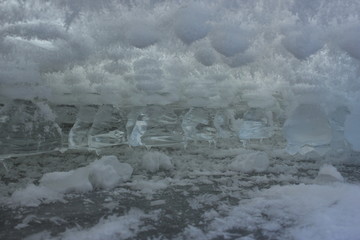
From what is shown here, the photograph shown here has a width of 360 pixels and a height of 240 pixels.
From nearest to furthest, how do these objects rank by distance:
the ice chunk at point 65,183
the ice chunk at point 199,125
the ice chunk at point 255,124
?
the ice chunk at point 65,183, the ice chunk at point 199,125, the ice chunk at point 255,124

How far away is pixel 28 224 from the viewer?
11.2 feet

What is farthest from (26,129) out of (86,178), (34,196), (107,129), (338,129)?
(338,129)

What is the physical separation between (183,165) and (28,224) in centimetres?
379

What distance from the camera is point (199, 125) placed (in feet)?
49.5

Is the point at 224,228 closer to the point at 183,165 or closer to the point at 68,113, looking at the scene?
the point at 183,165

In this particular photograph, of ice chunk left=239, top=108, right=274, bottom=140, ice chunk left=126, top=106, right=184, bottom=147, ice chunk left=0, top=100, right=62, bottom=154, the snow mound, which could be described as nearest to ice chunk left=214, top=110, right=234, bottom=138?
ice chunk left=239, top=108, right=274, bottom=140

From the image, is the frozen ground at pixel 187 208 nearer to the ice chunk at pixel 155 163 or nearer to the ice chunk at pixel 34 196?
the ice chunk at pixel 34 196

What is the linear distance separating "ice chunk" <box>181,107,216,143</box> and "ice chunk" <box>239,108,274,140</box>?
6.26ft

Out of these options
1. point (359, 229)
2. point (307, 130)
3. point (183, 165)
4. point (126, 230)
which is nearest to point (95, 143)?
point (183, 165)

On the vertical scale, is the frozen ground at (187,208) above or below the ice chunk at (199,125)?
below

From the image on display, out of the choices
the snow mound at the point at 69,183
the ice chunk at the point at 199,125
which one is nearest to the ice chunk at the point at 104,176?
the snow mound at the point at 69,183

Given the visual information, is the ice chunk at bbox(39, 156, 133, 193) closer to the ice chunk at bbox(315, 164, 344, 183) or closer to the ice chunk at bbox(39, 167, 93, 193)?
the ice chunk at bbox(39, 167, 93, 193)

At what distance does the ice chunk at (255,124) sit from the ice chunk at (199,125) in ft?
6.26

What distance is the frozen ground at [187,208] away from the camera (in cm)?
324
